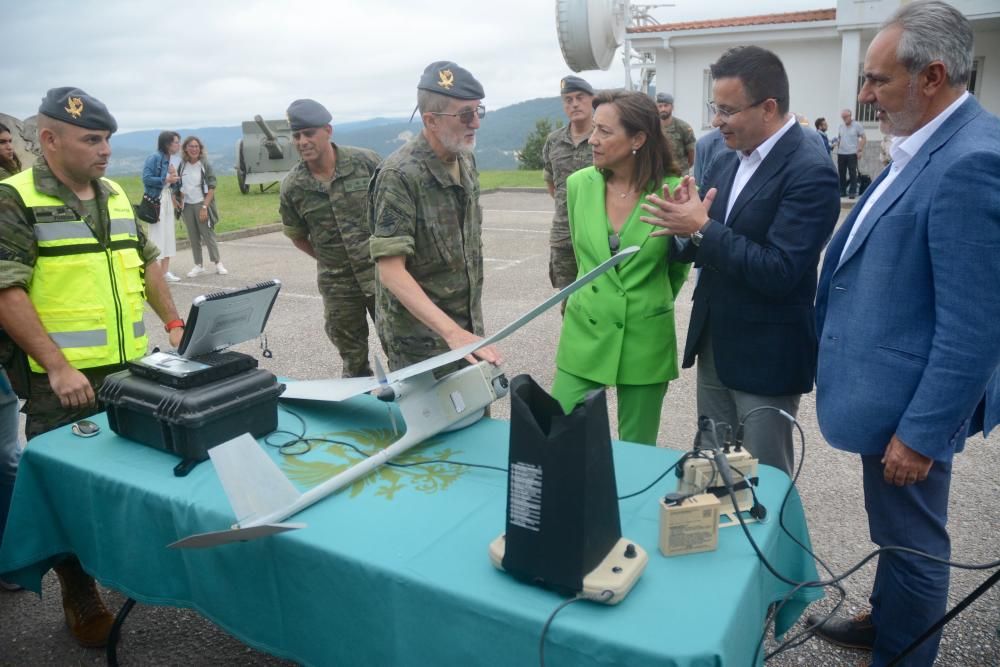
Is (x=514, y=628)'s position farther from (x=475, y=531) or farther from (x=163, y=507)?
(x=163, y=507)

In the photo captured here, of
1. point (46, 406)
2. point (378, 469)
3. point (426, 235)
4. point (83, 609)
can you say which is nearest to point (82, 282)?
point (46, 406)

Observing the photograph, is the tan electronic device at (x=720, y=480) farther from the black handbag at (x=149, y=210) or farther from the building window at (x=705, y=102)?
the building window at (x=705, y=102)

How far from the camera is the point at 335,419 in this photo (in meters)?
2.29

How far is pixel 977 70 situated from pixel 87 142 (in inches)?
736

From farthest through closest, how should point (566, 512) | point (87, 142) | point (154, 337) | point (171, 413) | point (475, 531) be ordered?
1. point (154, 337)
2. point (87, 142)
3. point (171, 413)
4. point (475, 531)
5. point (566, 512)

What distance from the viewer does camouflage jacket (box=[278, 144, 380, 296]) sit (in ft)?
13.7

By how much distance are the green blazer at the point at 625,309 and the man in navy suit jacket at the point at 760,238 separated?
0.40 ft

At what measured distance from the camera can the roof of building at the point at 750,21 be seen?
16.0m

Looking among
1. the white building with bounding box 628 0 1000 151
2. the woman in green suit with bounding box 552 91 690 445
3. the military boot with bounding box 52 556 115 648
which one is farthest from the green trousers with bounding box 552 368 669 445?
the white building with bounding box 628 0 1000 151

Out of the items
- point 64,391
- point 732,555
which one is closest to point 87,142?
point 64,391

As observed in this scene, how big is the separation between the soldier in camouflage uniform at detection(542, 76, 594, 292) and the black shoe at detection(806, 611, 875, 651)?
3073mm

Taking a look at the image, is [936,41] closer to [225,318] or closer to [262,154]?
[225,318]

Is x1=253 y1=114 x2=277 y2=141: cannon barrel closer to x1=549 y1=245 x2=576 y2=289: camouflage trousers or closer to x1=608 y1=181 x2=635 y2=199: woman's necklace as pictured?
x1=549 y1=245 x2=576 y2=289: camouflage trousers

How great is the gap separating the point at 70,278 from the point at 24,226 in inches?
8.3
